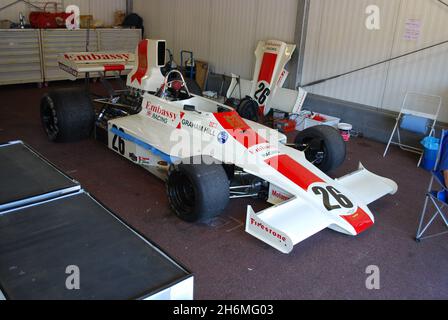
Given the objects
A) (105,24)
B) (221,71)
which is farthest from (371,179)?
(105,24)

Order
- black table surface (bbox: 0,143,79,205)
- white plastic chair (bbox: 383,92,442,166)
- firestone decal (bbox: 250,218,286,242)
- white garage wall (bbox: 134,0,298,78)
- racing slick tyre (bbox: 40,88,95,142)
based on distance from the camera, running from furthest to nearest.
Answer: white garage wall (bbox: 134,0,298,78)
white plastic chair (bbox: 383,92,442,166)
racing slick tyre (bbox: 40,88,95,142)
firestone decal (bbox: 250,218,286,242)
black table surface (bbox: 0,143,79,205)

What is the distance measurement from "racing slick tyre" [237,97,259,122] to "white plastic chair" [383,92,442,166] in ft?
6.53

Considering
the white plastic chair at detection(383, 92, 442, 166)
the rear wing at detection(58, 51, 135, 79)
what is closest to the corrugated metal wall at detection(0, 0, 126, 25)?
the rear wing at detection(58, 51, 135, 79)

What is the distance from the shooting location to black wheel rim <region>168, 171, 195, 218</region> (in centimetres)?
370

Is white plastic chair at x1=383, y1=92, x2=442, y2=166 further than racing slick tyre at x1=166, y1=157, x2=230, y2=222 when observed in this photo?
Yes

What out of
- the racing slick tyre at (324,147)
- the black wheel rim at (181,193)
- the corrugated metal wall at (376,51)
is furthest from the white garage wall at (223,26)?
the black wheel rim at (181,193)

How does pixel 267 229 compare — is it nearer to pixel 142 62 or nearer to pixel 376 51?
pixel 142 62

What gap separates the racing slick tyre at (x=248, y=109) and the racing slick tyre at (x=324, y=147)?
1823 mm

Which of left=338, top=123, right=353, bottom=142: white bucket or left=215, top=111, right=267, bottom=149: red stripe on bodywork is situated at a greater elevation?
left=215, top=111, right=267, bottom=149: red stripe on bodywork

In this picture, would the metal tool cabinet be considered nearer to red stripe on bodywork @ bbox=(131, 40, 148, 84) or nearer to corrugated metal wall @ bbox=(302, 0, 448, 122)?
red stripe on bodywork @ bbox=(131, 40, 148, 84)

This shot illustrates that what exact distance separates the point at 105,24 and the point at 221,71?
12.3ft

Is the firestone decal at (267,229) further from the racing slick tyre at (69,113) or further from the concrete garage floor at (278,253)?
the racing slick tyre at (69,113)

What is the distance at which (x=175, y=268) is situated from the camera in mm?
1757
